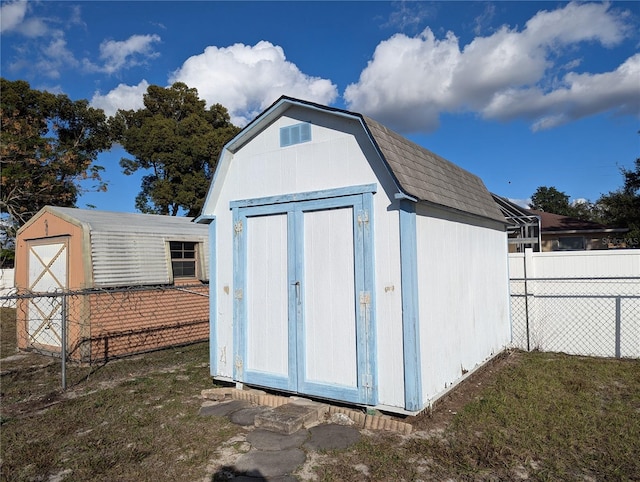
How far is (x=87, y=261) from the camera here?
28.5 feet

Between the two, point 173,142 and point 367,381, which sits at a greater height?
point 173,142

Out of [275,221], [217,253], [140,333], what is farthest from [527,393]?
[140,333]

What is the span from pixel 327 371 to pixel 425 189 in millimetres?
2475

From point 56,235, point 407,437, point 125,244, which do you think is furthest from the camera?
point 125,244

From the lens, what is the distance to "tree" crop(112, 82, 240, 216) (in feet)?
75.1

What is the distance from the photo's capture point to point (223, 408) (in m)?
5.52

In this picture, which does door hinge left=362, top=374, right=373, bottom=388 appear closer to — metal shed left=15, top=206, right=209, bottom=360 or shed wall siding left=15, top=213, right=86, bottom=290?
metal shed left=15, top=206, right=209, bottom=360

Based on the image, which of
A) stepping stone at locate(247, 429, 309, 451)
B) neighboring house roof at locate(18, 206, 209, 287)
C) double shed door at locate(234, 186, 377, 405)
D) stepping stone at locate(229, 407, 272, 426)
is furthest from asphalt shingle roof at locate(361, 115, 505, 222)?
neighboring house roof at locate(18, 206, 209, 287)

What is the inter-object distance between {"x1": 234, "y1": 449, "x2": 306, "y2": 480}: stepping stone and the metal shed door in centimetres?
683

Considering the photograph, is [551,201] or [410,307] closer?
[410,307]

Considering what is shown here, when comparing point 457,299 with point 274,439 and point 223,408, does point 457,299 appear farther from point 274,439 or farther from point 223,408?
point 223,408

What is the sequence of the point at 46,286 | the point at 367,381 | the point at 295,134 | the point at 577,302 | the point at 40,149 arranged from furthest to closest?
1. the point at 40,149
2. the point at 46,286
3. the point at 577,302
4. the point at 295,134
5. the point at 367,381

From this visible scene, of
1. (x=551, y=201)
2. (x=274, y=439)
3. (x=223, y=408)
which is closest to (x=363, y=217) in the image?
(x=274, y=439)

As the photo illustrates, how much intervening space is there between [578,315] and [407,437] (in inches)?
195
